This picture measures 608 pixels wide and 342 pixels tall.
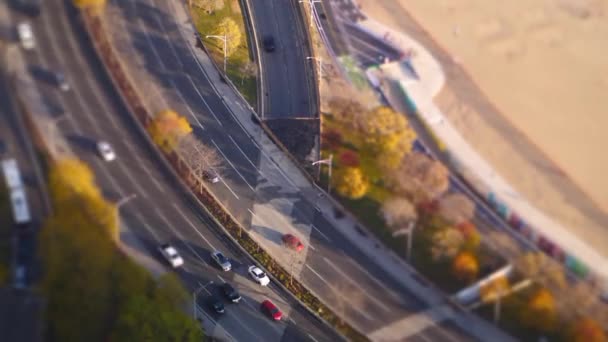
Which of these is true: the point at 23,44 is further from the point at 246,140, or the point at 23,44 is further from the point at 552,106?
the point at 552,106

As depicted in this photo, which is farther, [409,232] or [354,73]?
[354,73]

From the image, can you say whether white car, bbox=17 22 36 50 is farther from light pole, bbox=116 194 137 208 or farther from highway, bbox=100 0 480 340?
light pole, bbox=116 194 137 208

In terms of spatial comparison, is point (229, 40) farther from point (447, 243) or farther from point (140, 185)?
point (447, 243)

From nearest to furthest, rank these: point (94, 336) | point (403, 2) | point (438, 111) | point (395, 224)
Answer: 1. point (94, 336)
2. point (395, 224)
3. point (438, 111)
4. point (403, 2)

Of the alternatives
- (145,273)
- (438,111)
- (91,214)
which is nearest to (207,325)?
(145,273)

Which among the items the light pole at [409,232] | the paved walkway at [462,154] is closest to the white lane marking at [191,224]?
the light pole at [409,232]

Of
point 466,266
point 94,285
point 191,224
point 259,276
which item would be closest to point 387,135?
point 466,266
